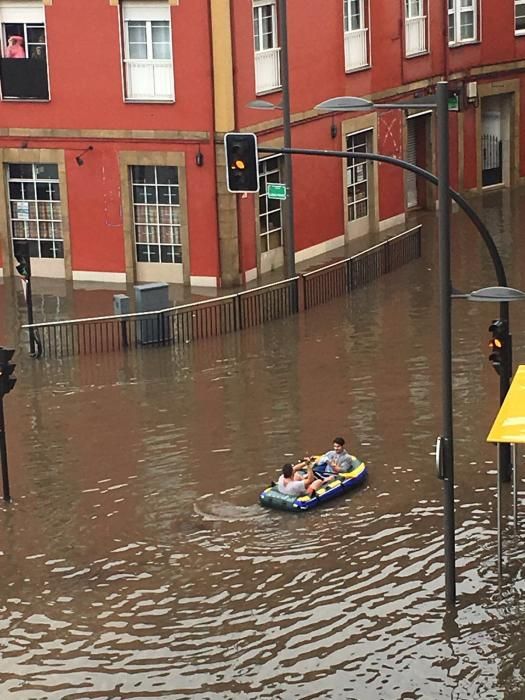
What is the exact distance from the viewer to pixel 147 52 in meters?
34.1

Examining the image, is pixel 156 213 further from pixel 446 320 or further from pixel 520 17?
pixel 446 320

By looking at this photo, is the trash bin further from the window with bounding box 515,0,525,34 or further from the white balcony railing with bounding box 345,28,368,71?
the window with bounding box 515,0,525,34

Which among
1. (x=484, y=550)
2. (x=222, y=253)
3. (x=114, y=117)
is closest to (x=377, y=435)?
(x=484, y=550)

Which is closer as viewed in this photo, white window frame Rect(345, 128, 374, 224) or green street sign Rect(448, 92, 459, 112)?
white window frame Rect(345, 128, 374, 224)

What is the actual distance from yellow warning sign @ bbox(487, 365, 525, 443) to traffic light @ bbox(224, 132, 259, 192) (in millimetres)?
4648

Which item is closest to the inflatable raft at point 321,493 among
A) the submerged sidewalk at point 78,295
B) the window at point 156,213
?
the submerged sidewalk at point 78,295

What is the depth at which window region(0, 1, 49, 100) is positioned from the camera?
115 ft

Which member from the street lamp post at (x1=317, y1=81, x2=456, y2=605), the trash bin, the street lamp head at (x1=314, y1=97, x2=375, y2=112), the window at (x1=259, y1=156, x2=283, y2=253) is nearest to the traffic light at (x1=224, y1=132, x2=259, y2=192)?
the street lamp head at (x1=314, y1=97, x2=375, y2=112)

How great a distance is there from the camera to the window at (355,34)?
126ft

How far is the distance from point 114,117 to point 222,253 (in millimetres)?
4011

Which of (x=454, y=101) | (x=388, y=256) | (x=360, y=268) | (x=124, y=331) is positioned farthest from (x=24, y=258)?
(x=454, y=101)

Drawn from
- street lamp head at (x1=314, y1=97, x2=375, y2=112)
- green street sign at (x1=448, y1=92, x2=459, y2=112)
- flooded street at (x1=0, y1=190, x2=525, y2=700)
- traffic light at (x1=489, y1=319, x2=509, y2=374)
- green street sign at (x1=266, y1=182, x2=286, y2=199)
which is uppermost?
street lamp head at (x1=314, y1=97, x2=375, y2=112)

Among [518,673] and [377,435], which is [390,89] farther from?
[518,673]

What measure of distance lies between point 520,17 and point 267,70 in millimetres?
13719
